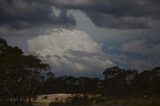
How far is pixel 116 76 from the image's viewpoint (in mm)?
118938

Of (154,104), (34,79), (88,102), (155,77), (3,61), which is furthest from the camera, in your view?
(155,77)

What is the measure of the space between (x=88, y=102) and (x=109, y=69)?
4322 cm

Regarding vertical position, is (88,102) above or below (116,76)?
Answer: below

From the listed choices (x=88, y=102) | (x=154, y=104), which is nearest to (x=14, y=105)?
(x=88, y=102)

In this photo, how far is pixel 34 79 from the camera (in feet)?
290

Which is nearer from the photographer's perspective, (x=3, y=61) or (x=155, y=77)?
(x=3, y=61)

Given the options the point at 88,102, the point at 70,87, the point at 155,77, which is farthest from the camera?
the point at 70,87

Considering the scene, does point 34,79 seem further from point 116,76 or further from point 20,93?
point 116,76

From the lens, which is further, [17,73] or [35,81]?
[35,81]

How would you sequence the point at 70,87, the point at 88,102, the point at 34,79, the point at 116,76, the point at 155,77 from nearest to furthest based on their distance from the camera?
the point at 88,102 < the point at 34,79 < the point at 155,77 < the point at 116,76 < the point at 70,87

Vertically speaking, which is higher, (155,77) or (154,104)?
(155,77)

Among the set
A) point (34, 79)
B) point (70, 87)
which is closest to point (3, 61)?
point (34, 79)

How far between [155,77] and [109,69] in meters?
15.4

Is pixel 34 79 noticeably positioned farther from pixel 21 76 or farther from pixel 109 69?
pixel 109 69
